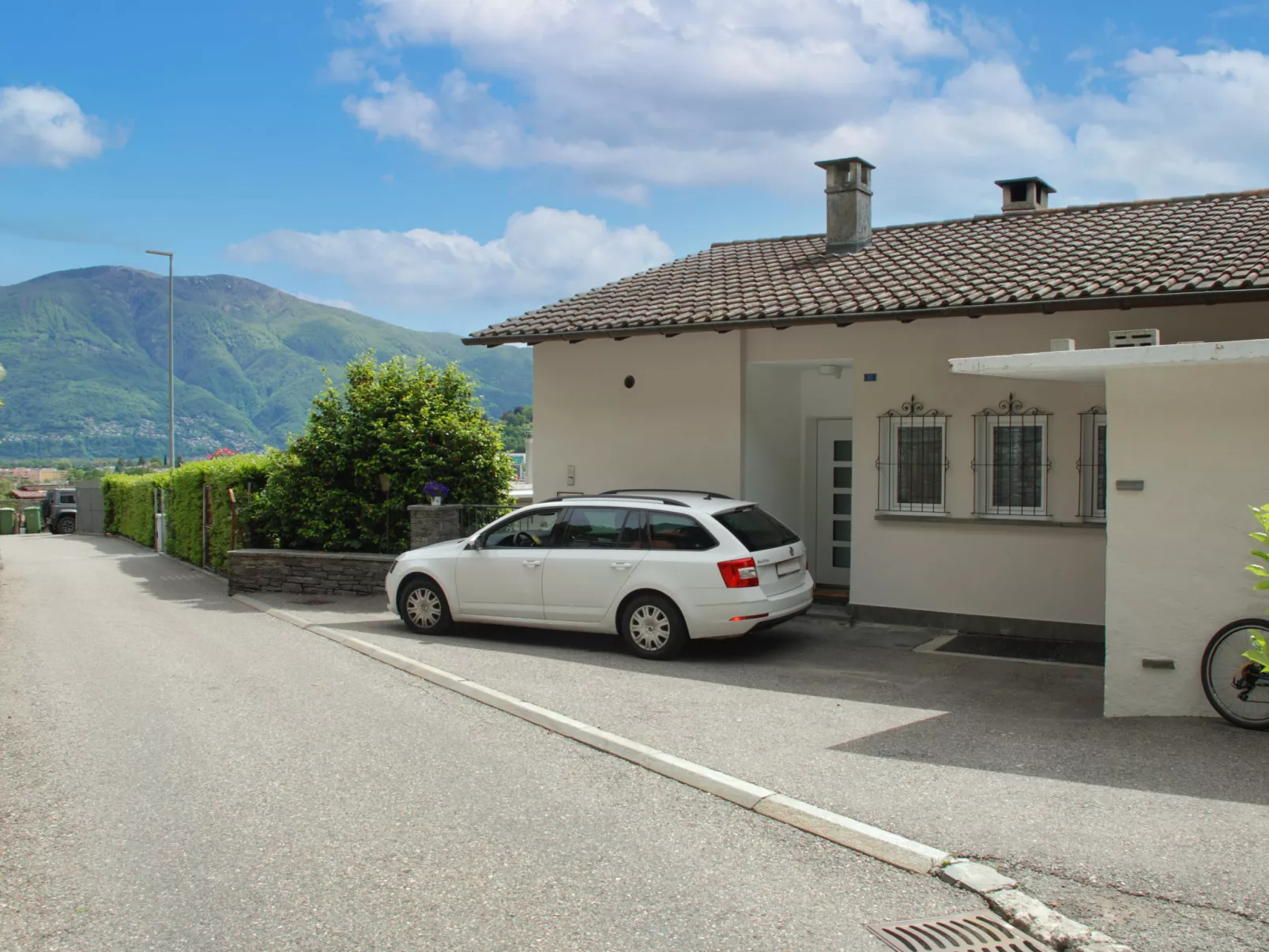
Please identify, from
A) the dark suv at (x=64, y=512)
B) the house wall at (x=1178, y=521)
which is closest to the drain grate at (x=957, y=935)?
the house wall at (x=1178, y=521)

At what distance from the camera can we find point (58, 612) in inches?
625

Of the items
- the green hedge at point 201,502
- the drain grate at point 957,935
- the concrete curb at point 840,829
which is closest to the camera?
the drain grate at point 957,935

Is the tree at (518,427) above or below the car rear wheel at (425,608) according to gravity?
above

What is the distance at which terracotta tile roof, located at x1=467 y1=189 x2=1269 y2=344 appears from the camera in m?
10.4

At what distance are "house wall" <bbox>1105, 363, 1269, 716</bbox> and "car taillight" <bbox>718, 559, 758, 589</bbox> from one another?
3195mm

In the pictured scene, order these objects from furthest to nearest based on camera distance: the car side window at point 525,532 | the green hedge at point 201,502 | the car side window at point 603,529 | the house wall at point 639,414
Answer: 1. the green hedge at point 201,502
2. the house wall at point 639,414
3. the car side window at point 525,532
4. the car side window at point 603,529

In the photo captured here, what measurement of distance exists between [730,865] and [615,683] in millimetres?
4291

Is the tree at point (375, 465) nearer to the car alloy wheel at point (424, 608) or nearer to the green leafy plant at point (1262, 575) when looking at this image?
the car alloy wheel at point (424, 608)

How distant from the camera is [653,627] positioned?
33.8ft

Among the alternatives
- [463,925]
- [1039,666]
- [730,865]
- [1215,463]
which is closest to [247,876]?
[463,925]

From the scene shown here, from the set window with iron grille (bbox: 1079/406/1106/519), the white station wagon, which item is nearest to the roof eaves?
window with iron grille (bbox: 1079/406/1106/519)

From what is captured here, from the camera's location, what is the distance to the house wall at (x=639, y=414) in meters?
13.3

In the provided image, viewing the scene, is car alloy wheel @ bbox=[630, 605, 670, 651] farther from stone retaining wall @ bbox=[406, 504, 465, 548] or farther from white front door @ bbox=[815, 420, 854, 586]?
stone retaining wall @ bbox=[406, 504, 465, 548]

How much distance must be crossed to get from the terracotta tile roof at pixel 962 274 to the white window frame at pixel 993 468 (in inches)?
49.7
